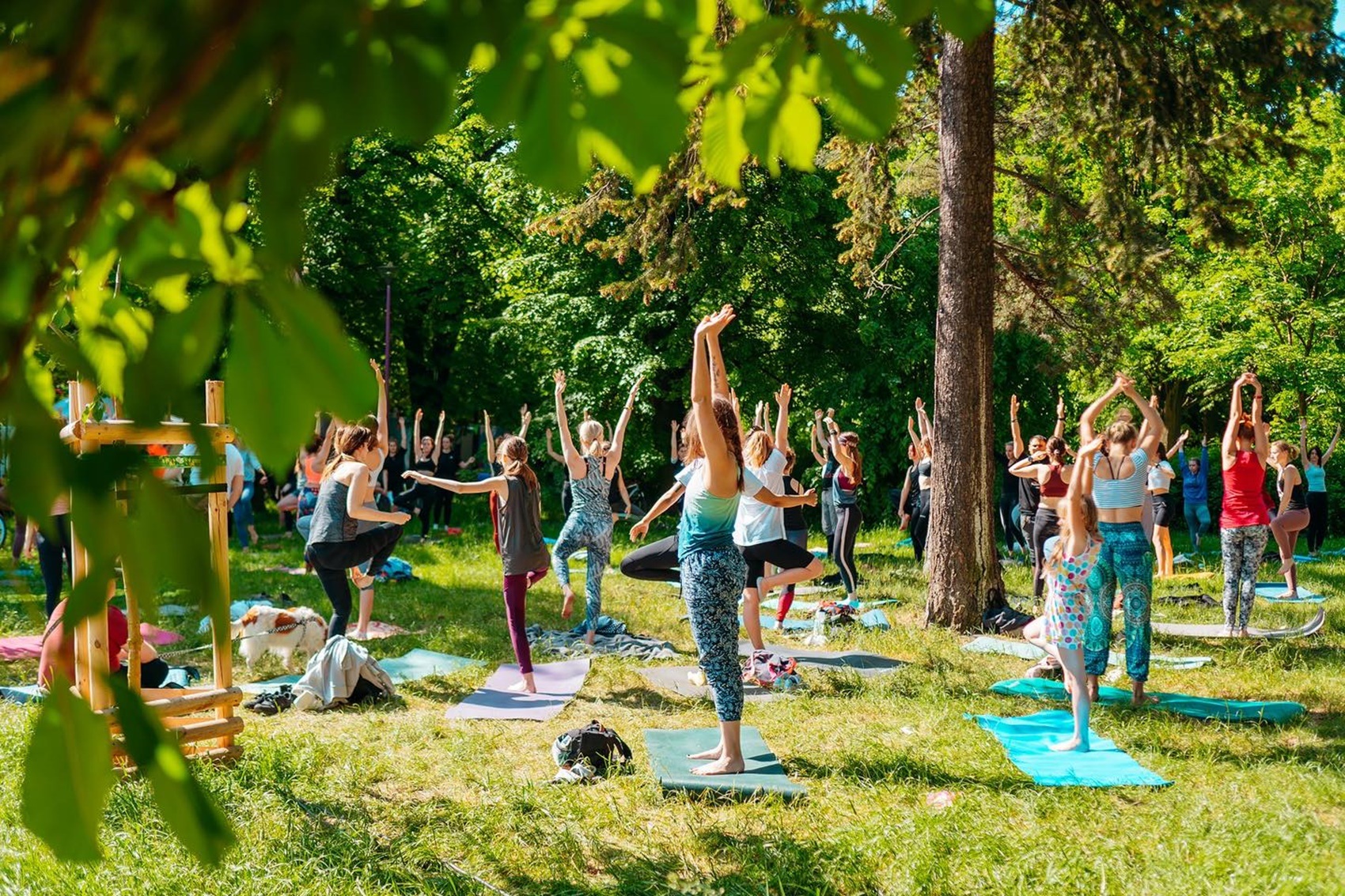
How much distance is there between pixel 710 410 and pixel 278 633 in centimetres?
495

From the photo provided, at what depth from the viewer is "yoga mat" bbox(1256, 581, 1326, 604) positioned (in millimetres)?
13117

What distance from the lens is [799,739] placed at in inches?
281

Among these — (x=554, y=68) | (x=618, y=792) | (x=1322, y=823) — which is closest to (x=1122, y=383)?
(x=1322, y=823)

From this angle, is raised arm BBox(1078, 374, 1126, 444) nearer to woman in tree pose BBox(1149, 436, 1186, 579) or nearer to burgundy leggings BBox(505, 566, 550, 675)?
burgundy leggings BBox(505, 566, 550, 675)

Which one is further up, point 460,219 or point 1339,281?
point 460,219

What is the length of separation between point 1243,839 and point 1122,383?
130 inches

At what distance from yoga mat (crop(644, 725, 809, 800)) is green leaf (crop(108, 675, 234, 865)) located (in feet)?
16.6

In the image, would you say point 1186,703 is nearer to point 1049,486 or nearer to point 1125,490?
point 1125,490

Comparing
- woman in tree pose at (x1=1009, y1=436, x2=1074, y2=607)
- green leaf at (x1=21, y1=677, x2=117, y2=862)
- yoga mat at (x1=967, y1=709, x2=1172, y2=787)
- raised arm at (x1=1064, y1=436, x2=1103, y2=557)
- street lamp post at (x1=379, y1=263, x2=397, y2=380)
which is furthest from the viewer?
street lamp post at (x1=379, y1=263, x2=397, y2=380)

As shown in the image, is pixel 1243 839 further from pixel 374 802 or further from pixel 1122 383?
pixel 374 802

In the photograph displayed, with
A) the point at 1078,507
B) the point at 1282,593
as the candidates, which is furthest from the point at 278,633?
the point at 1282,593

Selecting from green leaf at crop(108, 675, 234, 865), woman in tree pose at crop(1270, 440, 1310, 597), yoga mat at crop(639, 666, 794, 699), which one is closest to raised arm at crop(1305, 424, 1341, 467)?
woman in tree pose at crop(1270, 440, 1310, 597)

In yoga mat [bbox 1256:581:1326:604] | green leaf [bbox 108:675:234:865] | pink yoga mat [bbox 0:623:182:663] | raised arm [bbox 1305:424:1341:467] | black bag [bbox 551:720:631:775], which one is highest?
raised arm [bbox 1305:424:1341:467]

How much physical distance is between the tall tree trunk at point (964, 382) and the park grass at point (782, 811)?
2302 mm
